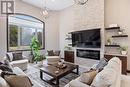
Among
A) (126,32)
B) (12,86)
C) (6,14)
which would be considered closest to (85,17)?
(126,32)

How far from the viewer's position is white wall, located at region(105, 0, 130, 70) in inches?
207

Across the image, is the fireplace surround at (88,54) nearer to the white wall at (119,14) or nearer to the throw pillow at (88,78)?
the white wall at (119,14)

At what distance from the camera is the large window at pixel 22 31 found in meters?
7.23

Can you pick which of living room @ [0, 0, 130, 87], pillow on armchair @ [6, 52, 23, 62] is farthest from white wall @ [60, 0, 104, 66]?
pillow on armchair @ [6, 52, 23, 62]

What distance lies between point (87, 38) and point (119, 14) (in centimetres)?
179

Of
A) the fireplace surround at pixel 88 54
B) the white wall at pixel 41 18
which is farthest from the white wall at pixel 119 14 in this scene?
the white wall at pixel 41 18

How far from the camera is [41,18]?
27.9 ft

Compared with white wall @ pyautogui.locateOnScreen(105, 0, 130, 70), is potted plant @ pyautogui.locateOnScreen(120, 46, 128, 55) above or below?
below

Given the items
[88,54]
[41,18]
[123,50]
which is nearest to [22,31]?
[41,18]

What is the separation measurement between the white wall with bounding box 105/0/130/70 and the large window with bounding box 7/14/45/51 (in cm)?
459

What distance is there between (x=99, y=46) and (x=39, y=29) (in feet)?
15.4

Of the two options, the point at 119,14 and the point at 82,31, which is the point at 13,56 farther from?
the point at 119,14

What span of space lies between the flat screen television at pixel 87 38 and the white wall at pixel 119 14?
713mm

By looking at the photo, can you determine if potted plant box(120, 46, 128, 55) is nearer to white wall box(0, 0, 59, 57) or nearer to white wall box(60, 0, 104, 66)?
white wall box(60, 0, 104, 66)
